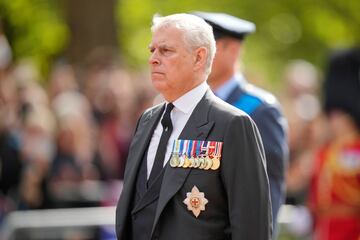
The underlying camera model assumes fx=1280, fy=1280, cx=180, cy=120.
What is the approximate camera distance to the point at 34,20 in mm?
22797

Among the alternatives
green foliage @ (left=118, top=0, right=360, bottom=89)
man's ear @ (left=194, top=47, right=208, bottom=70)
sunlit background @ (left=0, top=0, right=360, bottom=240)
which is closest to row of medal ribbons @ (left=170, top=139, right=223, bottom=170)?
man's ear @ (left=194, top=47, right=208, bottom=70)

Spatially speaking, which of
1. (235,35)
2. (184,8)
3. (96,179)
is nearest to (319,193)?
(96,179)

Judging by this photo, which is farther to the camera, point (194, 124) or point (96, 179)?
point (96, 179)

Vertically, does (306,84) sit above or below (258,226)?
below

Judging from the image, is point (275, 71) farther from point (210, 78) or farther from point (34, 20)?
point (210, 78)

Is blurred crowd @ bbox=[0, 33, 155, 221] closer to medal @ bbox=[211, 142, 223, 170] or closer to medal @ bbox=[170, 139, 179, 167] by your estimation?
medal @ bbox=[170, 139, 179, 167]

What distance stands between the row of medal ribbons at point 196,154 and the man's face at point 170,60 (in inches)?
12.2

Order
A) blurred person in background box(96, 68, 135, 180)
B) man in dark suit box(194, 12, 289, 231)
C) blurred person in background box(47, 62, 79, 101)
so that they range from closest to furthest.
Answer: man in dark suit box(194, 12, 289, 231), blurred person in background box(96, 68, 135, 180), blurred person in background box(47, 62, 79, 101)

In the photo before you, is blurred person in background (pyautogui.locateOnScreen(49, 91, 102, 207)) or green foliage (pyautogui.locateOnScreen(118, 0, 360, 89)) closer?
blurred person in background (pyautogui.locateOnScreen(49, 91, 102, 207))

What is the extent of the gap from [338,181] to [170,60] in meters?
5.41

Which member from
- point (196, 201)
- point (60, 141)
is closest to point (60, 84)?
point (60, 141)

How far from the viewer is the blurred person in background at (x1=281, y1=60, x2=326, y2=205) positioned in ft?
43.5

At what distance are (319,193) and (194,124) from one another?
17.6 ft

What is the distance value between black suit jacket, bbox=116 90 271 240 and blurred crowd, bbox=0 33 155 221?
6141 millimetres
